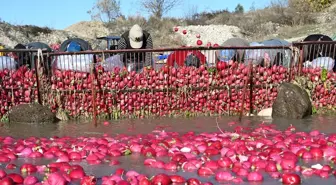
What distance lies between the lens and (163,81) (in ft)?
32.7

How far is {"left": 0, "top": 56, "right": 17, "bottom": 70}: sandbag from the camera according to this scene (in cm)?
1010

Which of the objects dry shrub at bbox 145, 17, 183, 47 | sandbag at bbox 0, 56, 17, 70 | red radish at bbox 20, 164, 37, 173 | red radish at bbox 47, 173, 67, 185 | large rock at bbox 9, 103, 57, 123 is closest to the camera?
red radish at bbox 47, 173, 67, 185

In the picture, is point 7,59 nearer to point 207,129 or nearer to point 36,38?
point 207,129

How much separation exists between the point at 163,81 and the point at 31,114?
2.73 meters

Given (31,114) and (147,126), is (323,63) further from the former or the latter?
(31,114)

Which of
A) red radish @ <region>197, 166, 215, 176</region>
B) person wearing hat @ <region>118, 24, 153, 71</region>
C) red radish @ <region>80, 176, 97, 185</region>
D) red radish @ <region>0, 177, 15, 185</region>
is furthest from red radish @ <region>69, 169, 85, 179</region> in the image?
person wearing hat @ <region>118, 24, 153, 71</region>

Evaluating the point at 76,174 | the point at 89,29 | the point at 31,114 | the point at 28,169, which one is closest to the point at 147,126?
the point at 31,114

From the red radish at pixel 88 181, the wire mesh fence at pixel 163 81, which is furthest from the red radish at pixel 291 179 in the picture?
the wire mesh fence at pixel 163 81

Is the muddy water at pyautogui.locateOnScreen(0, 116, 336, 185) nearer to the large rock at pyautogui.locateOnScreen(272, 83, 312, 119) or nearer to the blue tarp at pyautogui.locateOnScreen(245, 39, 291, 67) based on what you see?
the large rock at pyautogui.locateOnScreen(272, 83, 312, 119)

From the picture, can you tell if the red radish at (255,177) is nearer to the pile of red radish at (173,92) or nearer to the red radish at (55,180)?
the red radish at (55,180)

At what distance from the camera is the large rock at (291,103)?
9695mm

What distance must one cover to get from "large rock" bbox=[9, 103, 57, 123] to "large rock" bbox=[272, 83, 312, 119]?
460 centimetres

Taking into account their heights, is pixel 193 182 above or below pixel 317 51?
below

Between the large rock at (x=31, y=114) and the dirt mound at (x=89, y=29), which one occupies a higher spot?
the dirt mound at (x=89, y=29)
